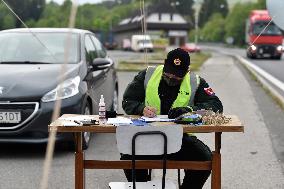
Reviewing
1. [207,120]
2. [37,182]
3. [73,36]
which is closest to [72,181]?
[37,182]

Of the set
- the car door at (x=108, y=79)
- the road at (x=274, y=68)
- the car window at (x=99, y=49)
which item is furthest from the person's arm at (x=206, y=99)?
the road at (x=274, y=68)

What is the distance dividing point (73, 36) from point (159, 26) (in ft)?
260

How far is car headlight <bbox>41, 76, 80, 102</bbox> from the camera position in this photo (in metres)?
6.59

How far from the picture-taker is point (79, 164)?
14.5ft

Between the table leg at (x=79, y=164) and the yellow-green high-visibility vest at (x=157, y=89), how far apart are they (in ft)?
2.49

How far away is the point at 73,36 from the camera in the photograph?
7.98 meters

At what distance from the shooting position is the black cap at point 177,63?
4.52 metres

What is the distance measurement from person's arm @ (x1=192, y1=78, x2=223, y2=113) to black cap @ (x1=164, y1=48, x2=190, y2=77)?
350 mm

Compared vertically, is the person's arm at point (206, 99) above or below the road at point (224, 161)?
above

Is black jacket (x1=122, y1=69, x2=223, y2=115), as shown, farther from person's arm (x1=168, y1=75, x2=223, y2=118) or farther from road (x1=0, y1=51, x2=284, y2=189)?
road (x1=0, y1=51, x2=284, y2=189)

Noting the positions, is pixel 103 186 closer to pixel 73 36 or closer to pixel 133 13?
pixel 73 36

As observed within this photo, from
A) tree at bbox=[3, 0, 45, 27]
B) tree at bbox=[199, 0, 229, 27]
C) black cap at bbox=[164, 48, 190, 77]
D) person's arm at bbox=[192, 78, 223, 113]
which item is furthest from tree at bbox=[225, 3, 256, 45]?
black cap at bbox=[164, 48, 190, 77]

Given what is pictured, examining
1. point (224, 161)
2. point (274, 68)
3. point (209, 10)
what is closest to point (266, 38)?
point (274, 68)

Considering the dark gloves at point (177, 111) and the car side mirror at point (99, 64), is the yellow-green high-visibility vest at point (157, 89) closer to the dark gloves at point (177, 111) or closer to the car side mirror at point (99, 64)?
the dark gloves at point (177, 111)
